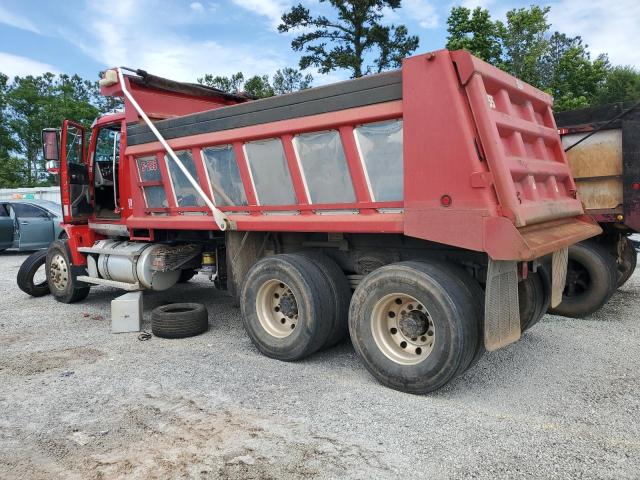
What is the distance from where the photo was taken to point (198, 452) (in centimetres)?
303

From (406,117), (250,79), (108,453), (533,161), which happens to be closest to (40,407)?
(108,453)

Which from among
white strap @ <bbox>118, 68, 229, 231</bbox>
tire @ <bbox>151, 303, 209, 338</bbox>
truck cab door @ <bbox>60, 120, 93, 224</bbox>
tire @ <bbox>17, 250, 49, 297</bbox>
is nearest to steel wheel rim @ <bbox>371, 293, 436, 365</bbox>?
white strap @ <bbox>118, 68, 229, 231</bbox>

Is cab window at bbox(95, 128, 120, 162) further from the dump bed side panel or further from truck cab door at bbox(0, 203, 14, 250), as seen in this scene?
truck cab door at bbox(0, 203, 14, 250)

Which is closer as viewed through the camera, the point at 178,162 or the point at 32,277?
the point at 178,162

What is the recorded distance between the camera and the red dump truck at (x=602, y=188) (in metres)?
6.14

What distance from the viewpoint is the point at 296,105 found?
4539 millimetres

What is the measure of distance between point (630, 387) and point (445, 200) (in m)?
2.16

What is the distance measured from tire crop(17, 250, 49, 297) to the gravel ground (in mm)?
2913

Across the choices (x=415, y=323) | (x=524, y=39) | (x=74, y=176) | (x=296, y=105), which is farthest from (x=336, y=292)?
(x=524, y=39)

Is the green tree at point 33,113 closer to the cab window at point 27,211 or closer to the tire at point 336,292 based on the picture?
the cab window at point 27,211

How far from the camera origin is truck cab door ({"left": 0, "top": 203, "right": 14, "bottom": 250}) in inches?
550

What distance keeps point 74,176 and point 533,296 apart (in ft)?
21.2

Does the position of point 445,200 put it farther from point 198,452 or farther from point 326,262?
point 198,452

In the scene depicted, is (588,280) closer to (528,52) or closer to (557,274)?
(557,274)
